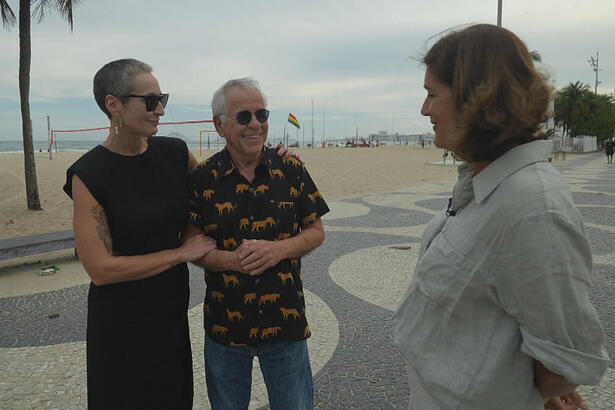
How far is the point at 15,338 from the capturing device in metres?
3.47

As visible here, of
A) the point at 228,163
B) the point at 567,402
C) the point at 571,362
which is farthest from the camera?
the point at 228,163

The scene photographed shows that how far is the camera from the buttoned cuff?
978 mm

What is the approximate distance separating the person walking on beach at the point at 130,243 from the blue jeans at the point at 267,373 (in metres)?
0.20

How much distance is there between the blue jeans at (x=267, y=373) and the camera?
6.13ft

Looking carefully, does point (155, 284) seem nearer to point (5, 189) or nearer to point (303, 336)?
point (303, 336)

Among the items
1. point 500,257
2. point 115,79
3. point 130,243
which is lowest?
point 130,243

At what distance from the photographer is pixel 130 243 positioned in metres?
1.72

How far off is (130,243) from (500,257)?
4.50ft

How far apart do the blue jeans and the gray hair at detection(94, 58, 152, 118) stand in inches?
45.1

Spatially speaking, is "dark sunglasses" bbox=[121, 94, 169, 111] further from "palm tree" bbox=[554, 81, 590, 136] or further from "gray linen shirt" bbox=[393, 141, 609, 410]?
"palm tree" bbox=[554, 81, 590, 136]

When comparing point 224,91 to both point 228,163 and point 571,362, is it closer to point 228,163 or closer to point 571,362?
point 228,163

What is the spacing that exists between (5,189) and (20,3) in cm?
722

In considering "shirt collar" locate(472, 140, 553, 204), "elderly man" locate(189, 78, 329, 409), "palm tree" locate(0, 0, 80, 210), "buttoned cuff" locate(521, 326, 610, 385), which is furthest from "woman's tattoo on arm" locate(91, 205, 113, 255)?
"palm tree" locate(0, 0, 80, 210)

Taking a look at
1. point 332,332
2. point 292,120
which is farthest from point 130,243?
point 292,120
